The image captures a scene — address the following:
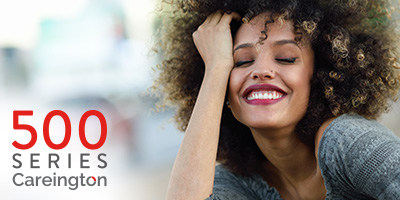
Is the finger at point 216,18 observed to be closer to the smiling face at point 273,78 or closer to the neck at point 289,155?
the smiling face at point 273,78

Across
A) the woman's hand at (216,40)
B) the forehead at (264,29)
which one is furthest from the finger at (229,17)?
the forehead at (264,29)

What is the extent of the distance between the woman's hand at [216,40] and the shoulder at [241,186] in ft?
2.60

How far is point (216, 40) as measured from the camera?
119 inches

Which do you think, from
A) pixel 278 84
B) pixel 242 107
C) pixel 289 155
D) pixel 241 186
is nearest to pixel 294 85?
pixel 278 84

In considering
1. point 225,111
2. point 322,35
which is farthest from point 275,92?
point 225,111

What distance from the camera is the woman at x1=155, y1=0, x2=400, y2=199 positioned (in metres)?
2.70

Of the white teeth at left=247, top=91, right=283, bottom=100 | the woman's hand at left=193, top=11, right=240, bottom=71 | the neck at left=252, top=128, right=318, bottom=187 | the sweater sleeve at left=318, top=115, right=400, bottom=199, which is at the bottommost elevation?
the neck at left=252, top=128, right=318, bottom=187

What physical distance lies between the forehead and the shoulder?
916 millimetres

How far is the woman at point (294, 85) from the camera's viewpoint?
8.86 feet

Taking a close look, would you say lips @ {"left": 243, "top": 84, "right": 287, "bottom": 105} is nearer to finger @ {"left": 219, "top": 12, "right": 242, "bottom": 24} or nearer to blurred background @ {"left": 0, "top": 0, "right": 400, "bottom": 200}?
finger @ {"left": 219, "top": 12, "right": 242, "bottom": 24}

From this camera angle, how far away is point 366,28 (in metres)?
3.12

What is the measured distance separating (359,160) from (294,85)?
57cm

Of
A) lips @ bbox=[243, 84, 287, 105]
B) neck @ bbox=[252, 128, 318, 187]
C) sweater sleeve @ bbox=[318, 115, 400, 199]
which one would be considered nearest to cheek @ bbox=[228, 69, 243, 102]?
lips @ bbox=[243, 84, 287, 105]

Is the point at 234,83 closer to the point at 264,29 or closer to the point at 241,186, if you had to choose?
the point at 264,29
